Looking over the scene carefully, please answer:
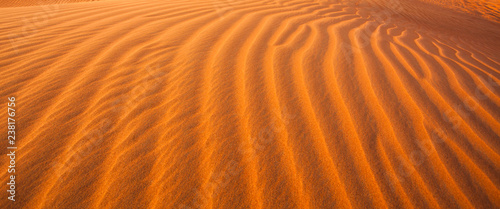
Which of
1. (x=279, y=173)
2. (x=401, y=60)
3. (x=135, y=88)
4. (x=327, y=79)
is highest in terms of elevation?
(x=401, y=60)

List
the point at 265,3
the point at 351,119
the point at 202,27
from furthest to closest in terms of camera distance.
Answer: the point at 265,3, the point at 202,27, the point at 351,119

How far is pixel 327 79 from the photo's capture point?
6.11 feet

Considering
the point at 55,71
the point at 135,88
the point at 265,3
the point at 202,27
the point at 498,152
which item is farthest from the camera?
the point at 265,3

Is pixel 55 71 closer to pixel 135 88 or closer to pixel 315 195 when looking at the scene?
pixel 135 88

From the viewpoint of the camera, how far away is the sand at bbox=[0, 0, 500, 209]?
1.14 meters

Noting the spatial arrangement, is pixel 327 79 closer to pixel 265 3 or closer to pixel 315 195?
pixel 315 195

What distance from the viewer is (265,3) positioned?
3.82 m

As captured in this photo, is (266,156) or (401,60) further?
(401,60)

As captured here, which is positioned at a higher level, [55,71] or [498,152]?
[55,71]

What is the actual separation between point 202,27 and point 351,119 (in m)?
1.99

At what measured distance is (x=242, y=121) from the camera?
1465 mm

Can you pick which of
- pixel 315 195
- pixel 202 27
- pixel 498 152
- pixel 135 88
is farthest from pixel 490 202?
pixel 202 27

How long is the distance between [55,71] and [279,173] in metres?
1.86

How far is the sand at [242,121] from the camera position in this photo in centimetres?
114
